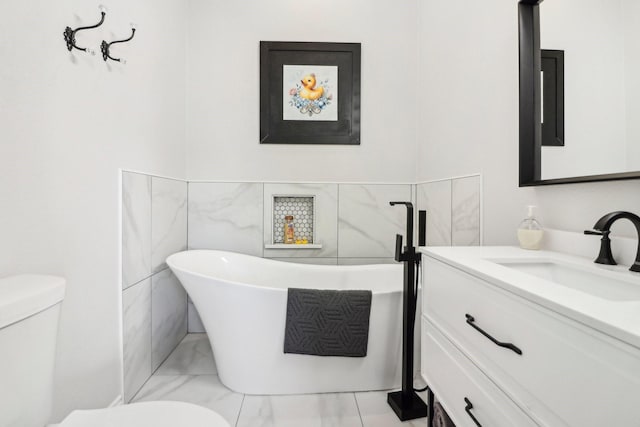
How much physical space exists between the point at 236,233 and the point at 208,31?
1.53 meters

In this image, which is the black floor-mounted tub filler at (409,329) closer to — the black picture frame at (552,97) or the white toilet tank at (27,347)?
the black picture frame at (552,97)

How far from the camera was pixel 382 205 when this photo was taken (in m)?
2.48

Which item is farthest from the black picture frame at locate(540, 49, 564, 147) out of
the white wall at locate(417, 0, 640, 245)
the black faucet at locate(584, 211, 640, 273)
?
the black faucet at locate(584, 211, 640, 273)

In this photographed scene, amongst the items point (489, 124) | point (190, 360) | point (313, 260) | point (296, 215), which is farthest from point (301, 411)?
point (489, 124)

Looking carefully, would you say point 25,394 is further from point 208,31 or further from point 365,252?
point 208,31

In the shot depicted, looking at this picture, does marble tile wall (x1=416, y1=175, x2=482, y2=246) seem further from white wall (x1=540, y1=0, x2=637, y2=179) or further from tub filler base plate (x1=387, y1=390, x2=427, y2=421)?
tub filler base plate (x1=387, y1=390, x2=427, y2=421)

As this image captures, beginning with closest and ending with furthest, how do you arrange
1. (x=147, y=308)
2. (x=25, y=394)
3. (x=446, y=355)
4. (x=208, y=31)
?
(x=25, y=394)
(x=446, y=355)
(x=147, y=308)
(x=208, y=31)

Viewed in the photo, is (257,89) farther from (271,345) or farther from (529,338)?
(529,338)

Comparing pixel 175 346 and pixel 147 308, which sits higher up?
pixel 147 308

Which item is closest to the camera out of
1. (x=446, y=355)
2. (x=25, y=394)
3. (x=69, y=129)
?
(x=25, y=394)

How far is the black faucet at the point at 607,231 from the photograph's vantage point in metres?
0.85

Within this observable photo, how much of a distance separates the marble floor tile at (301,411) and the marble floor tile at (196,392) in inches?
2.7

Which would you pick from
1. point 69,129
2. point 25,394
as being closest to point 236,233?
point 69,129

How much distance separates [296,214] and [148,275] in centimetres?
110
